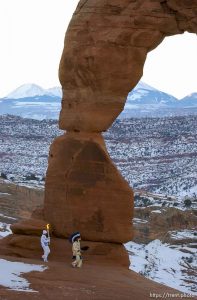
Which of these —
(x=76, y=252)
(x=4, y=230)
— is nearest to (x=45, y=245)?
(x=76, y=252)

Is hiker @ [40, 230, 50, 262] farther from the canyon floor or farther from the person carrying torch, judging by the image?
the canyon floor

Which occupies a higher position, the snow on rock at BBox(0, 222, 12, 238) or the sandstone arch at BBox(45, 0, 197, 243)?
the sandstone arch at BBox(45, 0, 197, 243)

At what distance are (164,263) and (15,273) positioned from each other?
16660 millimetres

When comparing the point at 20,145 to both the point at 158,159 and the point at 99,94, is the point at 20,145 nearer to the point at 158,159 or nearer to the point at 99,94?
the point at 158,159

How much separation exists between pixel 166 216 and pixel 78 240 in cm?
1861

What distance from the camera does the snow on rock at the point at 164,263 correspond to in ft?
95.5

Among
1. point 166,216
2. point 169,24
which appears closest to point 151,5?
point 169,24

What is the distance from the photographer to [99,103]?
67.7 feet

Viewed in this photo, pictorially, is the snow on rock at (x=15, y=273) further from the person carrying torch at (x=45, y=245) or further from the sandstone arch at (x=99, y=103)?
the sandstone arch at (x=99, y=103)

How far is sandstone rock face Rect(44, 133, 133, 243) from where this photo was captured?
66.8 feet

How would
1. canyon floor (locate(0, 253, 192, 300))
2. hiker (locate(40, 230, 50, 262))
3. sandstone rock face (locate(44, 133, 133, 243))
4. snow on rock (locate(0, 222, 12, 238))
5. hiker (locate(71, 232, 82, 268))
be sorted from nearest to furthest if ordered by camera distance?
canyon floor (locate(0, 253, 192, 300)) < hiker (locate(71, 232, 82, 268)) < hiker (locate(40, 230, 50, 262)) < sandstone rock face (locate(44, 133, 133, 243)) < snow on rock (locate(0, 222, 12, 238))

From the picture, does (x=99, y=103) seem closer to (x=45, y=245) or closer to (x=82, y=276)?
(x=45, y=245)

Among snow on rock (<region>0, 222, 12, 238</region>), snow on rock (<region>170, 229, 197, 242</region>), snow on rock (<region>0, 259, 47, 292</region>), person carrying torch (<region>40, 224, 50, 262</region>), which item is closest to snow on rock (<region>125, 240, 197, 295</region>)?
snow on rock (<region>170, 229, 197, 242</region>)

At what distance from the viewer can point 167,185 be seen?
6028cm
